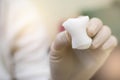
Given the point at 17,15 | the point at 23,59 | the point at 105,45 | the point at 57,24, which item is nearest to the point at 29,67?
the point at 23,59

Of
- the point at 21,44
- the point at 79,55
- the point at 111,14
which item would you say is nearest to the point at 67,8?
the point at 111,14

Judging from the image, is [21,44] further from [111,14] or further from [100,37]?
[111,14]

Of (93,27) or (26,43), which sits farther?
(26,43)

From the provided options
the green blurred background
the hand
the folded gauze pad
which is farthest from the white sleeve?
the green blurred background

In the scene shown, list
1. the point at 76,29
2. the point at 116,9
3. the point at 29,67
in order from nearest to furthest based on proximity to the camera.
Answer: the point at 76,29 < the point at 29,67 < the point at 116,9

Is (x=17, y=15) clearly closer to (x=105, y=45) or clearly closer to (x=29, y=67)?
(x=29, y=67)

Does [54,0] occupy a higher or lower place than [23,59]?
higher

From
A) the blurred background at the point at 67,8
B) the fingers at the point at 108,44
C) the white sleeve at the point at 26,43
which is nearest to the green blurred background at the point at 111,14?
the blurred background at the point at 67,8
